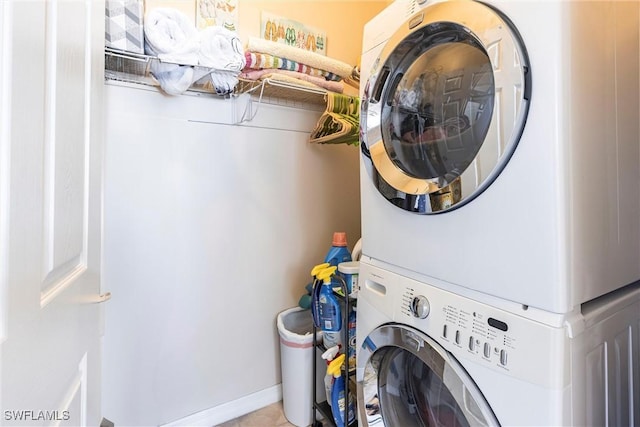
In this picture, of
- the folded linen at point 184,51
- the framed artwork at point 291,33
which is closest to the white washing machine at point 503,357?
the folded linen at point 184,51

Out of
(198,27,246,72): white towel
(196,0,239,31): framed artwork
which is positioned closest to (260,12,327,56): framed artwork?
(196,0,239,31): framed artwork

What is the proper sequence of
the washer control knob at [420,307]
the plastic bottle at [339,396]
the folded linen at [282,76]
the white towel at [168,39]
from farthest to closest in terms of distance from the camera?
the folded linen at [282,76]
the plastic bottle at [339,396]
the white towel at [168,39]
the washer control knob at [420,307]

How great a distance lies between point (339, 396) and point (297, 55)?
1.49m

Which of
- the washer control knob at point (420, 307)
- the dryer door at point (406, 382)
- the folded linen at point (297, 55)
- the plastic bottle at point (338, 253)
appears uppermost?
the folded linen at point (297, 55)

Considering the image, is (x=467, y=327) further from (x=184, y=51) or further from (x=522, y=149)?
(x=184, y=51)

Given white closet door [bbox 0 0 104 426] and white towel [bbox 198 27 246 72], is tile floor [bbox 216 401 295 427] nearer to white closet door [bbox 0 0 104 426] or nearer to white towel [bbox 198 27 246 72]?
white closet door [bbox 0 0 104 426]

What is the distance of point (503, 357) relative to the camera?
694 millimetres

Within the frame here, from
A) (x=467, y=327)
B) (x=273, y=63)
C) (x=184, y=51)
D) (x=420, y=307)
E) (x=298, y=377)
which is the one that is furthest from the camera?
(x=298, y=377)

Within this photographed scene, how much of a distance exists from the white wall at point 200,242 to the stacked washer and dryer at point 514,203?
831 millimetres

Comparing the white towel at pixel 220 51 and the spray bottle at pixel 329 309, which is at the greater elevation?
the white towel at pixel 220 51

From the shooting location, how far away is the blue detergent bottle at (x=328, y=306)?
1363mm

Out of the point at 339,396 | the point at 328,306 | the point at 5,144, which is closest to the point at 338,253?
the point at 328,306

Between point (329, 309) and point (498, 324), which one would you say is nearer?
point (498, 324)

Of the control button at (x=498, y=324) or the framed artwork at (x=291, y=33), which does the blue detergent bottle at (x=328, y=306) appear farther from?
the framed artwork at (x=291, y=33)
